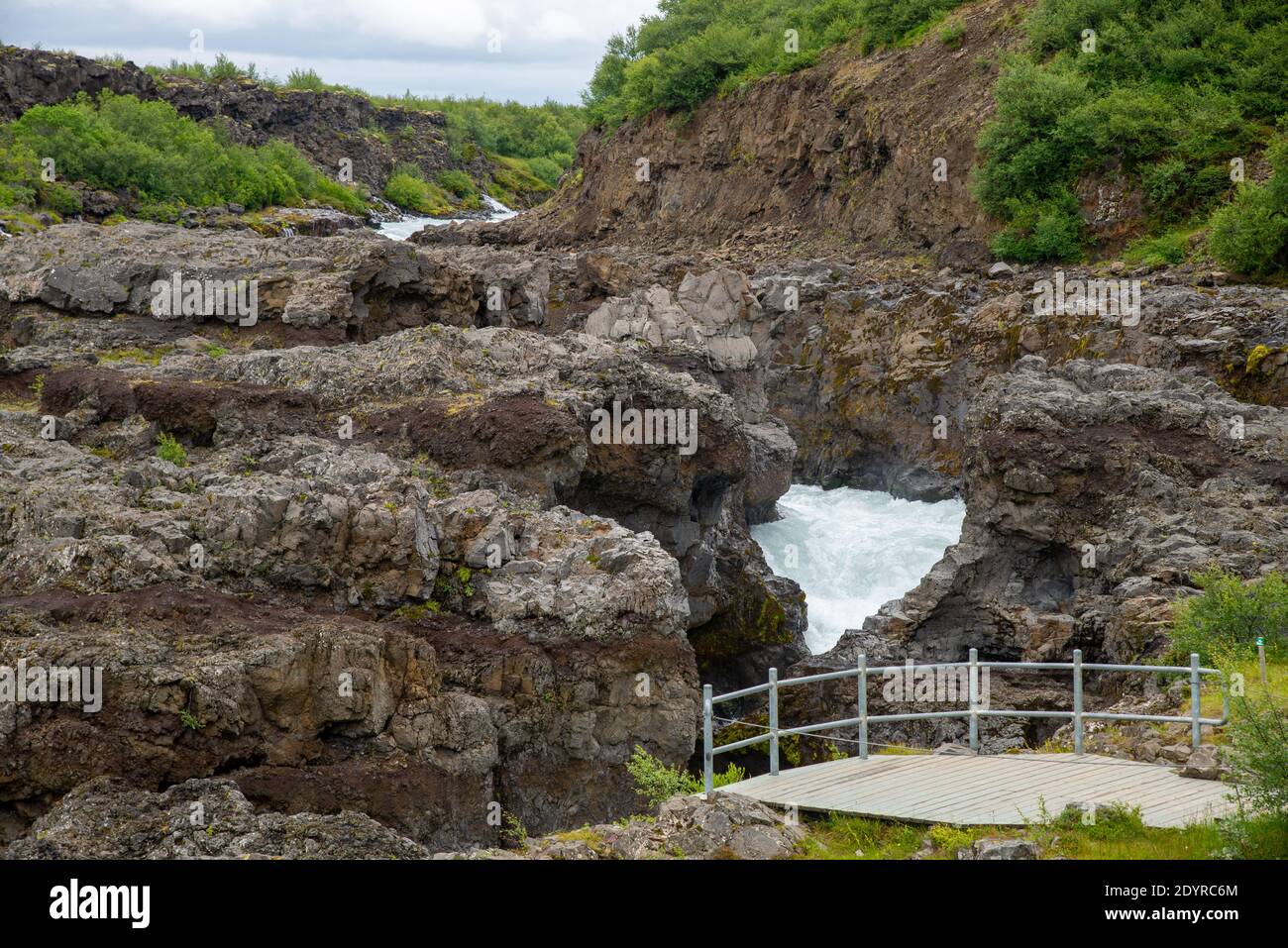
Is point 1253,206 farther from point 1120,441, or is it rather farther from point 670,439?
point 670,439

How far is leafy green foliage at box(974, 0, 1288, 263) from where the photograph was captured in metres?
39.6

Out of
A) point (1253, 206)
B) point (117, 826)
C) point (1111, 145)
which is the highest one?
point (1111, 145)

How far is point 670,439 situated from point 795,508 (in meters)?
16.2

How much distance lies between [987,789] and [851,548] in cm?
2463

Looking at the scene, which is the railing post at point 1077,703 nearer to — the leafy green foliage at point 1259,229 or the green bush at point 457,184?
the leafy green foliage at point 1259,229

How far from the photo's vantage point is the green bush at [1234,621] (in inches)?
618

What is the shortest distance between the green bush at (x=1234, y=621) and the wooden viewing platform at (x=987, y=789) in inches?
156

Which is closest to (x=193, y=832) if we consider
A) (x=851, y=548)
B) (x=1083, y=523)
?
(x=1083, y=523)

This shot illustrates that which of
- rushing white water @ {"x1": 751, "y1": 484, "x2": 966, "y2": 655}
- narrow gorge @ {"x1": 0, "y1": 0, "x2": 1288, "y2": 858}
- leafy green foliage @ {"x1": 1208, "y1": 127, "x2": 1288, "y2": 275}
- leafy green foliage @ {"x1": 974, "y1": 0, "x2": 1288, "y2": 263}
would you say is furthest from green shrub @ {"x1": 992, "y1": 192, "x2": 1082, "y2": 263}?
rushing white water @ {"x1": 751, "y1": 484, "x2": 966, "y2": 655}

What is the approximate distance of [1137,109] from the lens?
4125 cm

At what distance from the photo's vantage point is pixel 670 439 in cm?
2452

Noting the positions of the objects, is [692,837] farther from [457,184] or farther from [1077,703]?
[457,184]

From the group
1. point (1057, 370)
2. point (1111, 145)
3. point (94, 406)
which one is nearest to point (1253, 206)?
point (1111, 145)

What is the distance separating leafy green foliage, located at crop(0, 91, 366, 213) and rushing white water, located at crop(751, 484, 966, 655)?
108 ft
